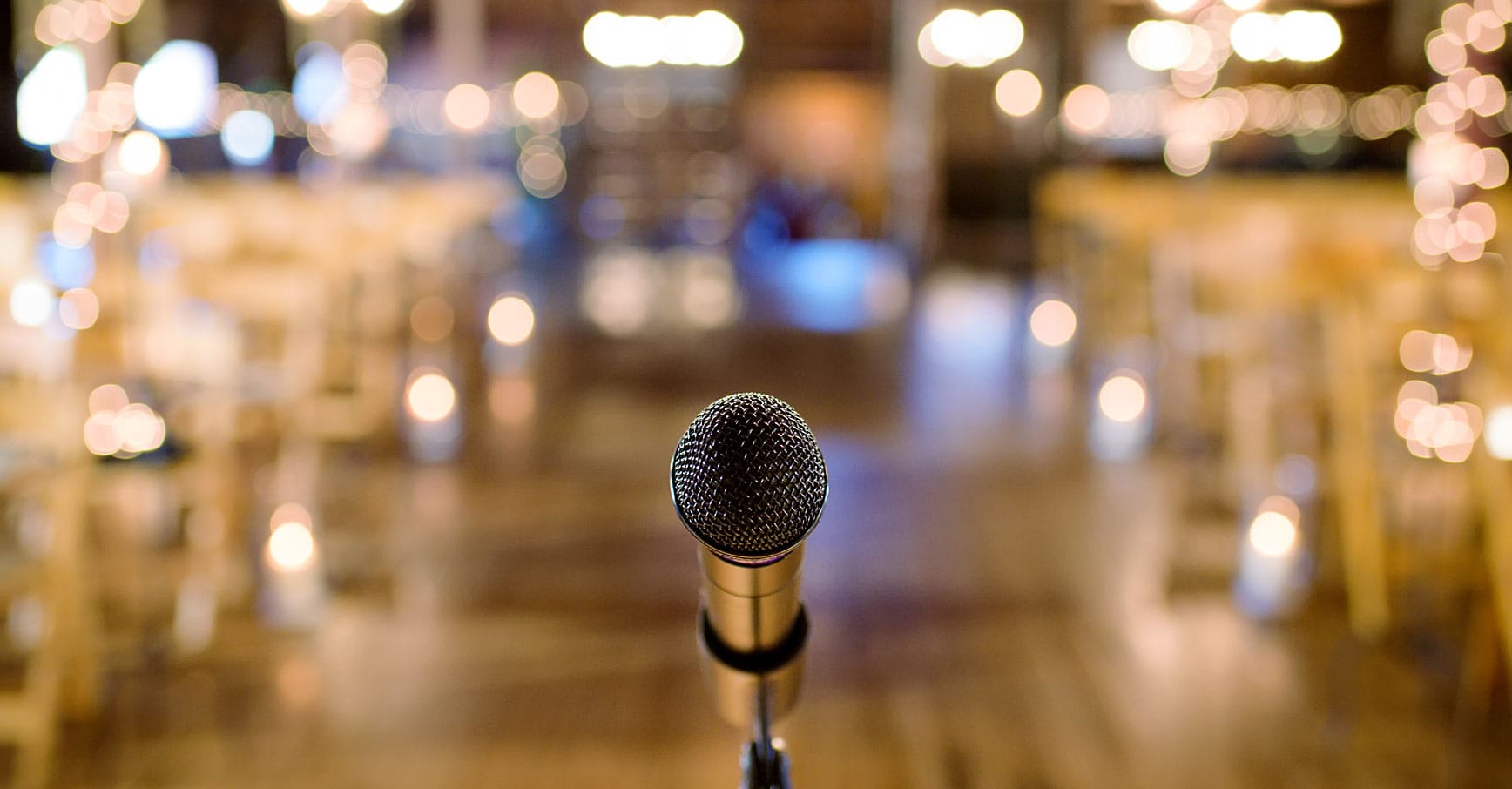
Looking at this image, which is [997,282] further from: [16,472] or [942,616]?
[16,472]

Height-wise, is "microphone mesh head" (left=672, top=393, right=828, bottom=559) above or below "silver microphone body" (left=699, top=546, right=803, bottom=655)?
above

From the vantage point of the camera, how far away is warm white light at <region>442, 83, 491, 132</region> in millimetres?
13648

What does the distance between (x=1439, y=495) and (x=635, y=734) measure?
313cm

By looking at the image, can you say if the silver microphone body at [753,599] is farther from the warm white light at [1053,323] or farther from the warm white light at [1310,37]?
the warm white light at [1310,37]

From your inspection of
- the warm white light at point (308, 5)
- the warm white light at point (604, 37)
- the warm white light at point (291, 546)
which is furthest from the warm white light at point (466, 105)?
the warm white light at point (291, 546)

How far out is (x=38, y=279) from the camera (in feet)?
11.1

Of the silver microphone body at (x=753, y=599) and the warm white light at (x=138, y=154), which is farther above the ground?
the warm white light at (x=138, y=154)

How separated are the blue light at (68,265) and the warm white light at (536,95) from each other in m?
10.2

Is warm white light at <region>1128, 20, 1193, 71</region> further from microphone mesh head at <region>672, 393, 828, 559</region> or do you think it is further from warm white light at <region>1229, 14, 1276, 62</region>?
microphone mesh head at <region>672, 393, 828, 559</region>

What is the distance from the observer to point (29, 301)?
11.3ft

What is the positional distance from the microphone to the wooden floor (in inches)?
58.4

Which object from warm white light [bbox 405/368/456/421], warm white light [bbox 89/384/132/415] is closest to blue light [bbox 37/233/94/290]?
warm white light [bbox 89/384/132/415]

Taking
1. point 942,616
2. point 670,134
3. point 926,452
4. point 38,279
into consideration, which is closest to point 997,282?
point 670,134

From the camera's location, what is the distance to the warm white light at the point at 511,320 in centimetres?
808
